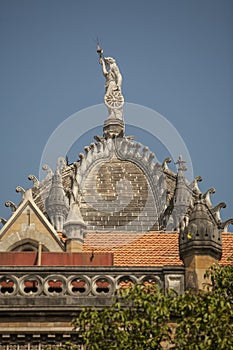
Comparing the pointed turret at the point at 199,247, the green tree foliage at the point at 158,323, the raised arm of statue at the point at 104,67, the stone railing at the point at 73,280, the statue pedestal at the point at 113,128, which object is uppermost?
the raised arm of statue at the point at 104,67

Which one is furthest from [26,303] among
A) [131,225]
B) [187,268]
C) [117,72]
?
[117,72]

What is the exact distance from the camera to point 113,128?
8844 cm

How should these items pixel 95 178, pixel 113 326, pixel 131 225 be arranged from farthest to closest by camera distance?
pixel 95 178 → pixel 131 225 → pixel 113 326

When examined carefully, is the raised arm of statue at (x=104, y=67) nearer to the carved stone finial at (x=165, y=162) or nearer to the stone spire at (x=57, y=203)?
the carved stone finial at (x=165, y=162)

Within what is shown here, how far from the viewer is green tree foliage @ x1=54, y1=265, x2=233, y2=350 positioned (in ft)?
104

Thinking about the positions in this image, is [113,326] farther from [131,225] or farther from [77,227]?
[131,225]

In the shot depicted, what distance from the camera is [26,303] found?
119 feet

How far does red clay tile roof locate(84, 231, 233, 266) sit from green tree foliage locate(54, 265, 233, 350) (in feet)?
24.8

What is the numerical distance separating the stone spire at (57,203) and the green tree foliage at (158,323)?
31.5 meters

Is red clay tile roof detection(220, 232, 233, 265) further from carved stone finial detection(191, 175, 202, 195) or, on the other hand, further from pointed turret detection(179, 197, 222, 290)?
carved stone finial detection(191, 175, 202, 195)

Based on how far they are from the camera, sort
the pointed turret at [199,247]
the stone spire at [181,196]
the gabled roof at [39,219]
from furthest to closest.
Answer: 1. the stone spire at [181,196]
2. the gabled roof at [39,219]
3. the pointed turret at [199,247]

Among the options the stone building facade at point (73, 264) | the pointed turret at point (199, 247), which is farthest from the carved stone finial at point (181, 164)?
the pointed turret at point (199, 247)

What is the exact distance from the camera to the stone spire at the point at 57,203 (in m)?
67.9

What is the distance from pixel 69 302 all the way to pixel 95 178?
152 ft
